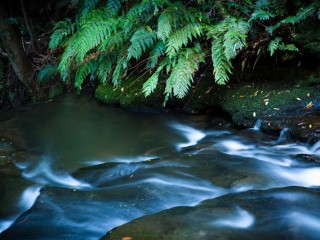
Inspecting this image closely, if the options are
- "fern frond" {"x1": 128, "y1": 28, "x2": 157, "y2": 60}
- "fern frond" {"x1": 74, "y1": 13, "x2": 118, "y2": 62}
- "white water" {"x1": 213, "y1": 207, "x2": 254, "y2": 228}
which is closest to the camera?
"white water" {"x1": 213, "y1": 207, "x2": 254, "y2": 228}

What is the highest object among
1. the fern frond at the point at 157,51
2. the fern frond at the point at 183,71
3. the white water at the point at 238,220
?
the fern frond at the point at 157,51

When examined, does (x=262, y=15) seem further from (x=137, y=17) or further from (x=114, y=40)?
(x=114, y=40)

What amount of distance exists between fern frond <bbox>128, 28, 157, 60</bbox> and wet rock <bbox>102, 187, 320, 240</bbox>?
7.65ft

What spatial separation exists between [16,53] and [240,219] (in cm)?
653

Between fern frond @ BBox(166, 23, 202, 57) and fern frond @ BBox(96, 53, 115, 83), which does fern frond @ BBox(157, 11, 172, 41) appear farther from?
fern frond @ BBox(96, 53, 115, 83)

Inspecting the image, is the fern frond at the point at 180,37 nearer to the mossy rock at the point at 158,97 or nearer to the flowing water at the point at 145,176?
the mossy rock at the point at 158,97

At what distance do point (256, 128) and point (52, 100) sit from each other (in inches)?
151

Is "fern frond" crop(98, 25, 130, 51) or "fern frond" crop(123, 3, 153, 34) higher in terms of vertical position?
"fern frond" crop(123, 3, 153, 34)

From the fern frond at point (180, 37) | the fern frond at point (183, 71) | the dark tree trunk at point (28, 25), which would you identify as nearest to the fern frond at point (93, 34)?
the fern frond at point (180, 37)

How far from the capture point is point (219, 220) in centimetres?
255

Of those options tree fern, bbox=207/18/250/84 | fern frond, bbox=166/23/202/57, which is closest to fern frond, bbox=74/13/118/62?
fern frond, bbox=166/23/202/57

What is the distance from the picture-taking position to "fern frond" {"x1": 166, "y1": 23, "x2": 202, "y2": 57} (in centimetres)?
421

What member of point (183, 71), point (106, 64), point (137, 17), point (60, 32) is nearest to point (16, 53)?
point (60, 32)

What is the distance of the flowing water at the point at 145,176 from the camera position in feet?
8.82
